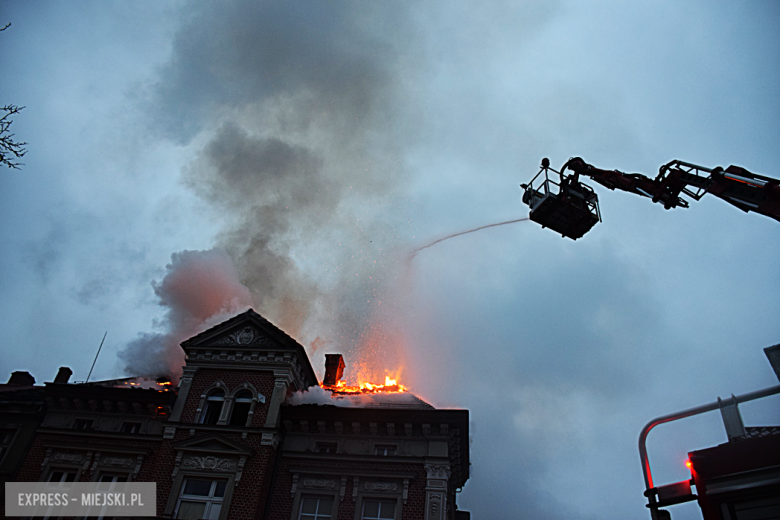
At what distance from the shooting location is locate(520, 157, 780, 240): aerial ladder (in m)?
15.6

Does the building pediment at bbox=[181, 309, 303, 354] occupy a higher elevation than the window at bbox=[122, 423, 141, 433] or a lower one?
higher

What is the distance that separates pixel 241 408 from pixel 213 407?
132 cm

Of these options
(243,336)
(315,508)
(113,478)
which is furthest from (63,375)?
Answer: (315,508)

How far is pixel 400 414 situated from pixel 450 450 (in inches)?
95.5

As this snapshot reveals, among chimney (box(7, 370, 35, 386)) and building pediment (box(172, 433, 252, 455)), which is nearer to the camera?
building pediment (box(172, 433, 252, 455))

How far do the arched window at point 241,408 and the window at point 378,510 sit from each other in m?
6.15

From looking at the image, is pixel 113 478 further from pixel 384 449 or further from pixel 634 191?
pixel 634 191

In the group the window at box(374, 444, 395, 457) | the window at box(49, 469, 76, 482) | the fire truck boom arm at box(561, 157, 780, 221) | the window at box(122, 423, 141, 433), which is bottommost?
the window at box(49, 469, 76, 482)

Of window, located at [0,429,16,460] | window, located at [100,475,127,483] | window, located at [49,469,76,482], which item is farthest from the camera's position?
window, located at [0,429,16,460]

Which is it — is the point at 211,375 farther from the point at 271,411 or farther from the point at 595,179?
the point at 595,179

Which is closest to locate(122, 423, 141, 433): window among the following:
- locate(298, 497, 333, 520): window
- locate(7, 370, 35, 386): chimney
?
locate(298, 497, 333, 520): window

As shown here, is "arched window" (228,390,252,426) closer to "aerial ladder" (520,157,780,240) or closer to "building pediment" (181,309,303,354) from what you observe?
"building pediment" (181,309,303,354)

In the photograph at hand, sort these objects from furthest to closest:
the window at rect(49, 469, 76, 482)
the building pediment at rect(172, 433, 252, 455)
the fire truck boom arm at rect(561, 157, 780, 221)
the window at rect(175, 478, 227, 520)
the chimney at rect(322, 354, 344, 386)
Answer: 1. the chimney at rect(322, 354, 344, 386)
2. the window at rect(49, 469, 76, 482)
3. the building pediment at rect(172, 433, 252, 455)
4. the window at rect(175, 478, 227, 520)
5. the fire truck boom arm at rect(561, 157, 780, 221)

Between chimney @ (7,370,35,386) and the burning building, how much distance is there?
29.0ft
